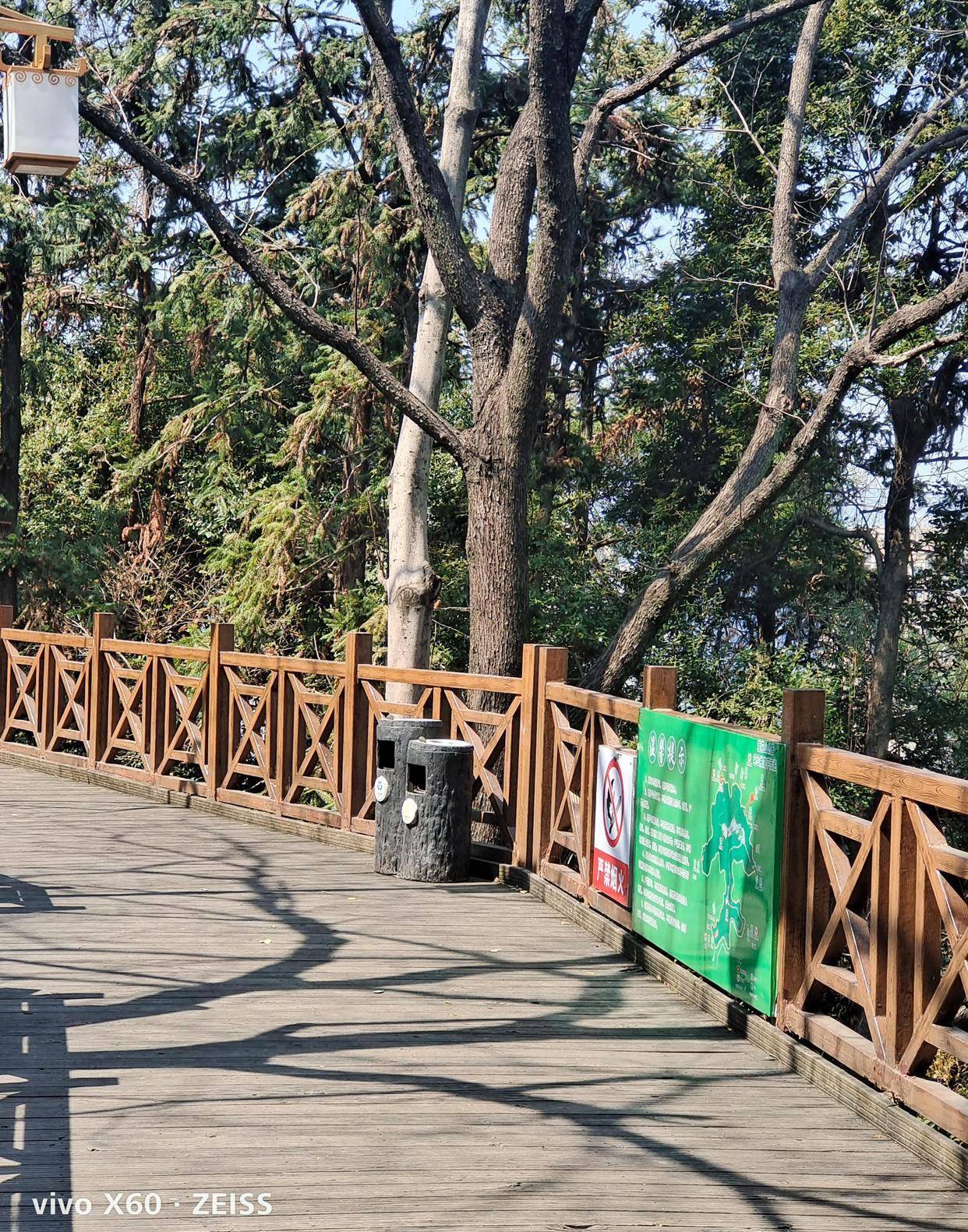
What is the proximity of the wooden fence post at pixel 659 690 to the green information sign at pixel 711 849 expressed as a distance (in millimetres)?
133

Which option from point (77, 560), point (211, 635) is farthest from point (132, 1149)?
point (77, 560)

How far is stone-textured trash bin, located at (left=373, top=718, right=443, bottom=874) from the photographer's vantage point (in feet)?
30.4

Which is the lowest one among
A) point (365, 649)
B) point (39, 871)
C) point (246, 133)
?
point (39, 871)

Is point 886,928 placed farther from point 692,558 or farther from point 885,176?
point 885,176

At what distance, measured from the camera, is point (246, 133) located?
20.3m

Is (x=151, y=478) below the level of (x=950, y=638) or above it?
above

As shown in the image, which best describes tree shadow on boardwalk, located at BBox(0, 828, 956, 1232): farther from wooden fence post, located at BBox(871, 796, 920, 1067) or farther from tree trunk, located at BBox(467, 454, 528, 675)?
tree trunk, located at BBox(467, 454, 528, 675)

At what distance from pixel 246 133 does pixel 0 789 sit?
1086cm

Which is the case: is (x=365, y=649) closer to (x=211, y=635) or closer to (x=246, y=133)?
(x=211, y=635)

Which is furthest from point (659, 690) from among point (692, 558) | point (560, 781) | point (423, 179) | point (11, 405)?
point (11, 405)

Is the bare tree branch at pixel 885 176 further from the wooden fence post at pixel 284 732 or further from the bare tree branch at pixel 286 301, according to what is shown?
the wooden fence post at pixel 284 732

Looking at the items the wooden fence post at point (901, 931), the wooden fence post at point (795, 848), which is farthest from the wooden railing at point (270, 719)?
the wooden fence post at point (901, 931)

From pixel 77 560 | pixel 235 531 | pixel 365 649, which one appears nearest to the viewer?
pixel 365 649

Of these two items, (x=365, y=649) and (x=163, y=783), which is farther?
(x=163, y=783)
